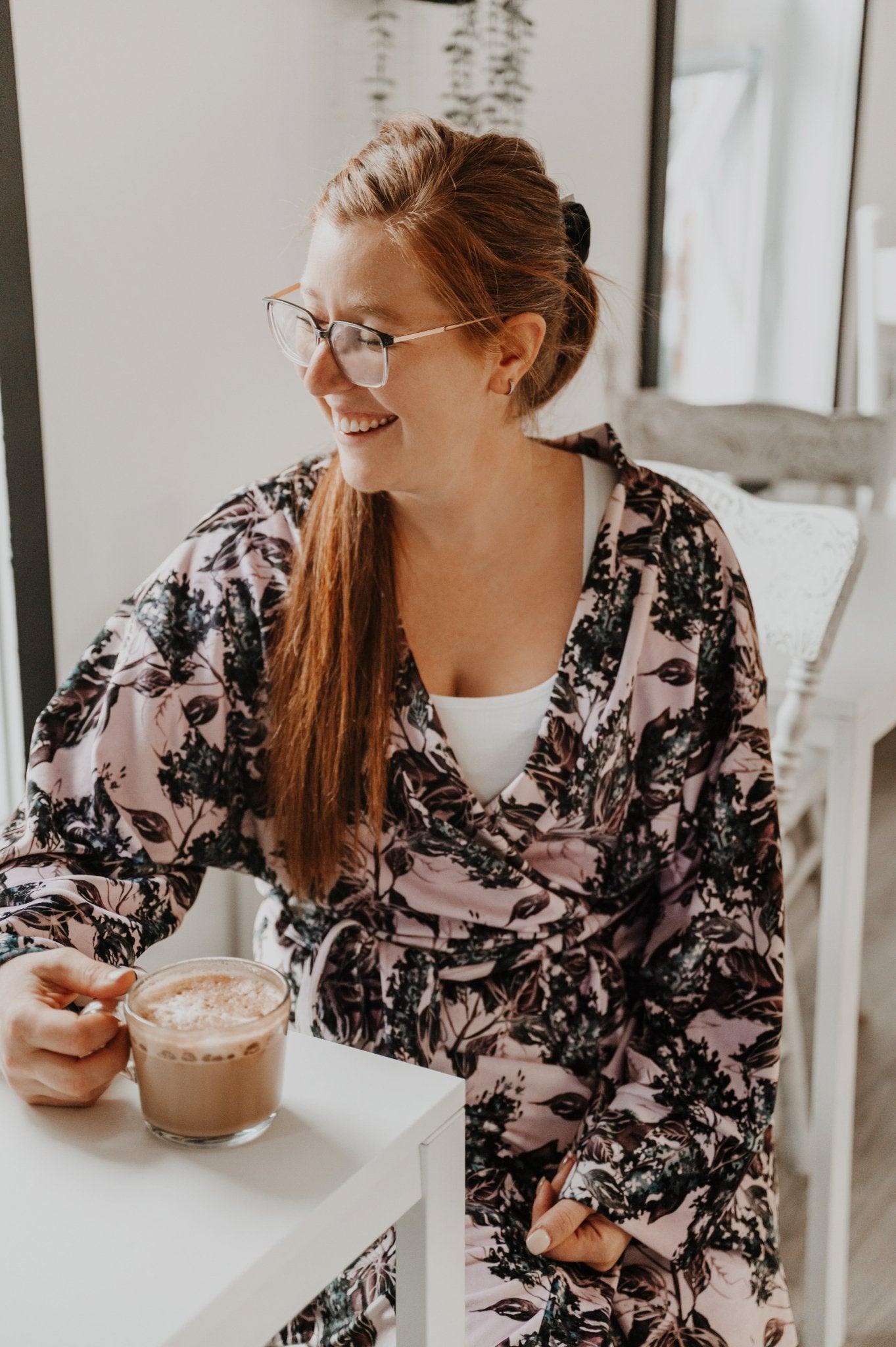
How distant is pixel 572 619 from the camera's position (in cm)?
115

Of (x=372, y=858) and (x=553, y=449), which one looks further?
(x=553, y=449)

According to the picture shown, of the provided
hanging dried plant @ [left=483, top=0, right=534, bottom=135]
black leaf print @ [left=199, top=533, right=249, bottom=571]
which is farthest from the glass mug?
hanging dried plant @ [left=483, top=0, right=534, bottom=135]

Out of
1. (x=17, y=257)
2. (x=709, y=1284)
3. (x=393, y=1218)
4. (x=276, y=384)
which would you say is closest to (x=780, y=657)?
(x=276, y=384)

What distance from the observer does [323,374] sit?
100 cm

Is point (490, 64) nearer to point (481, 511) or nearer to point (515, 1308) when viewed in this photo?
point (481, 511)

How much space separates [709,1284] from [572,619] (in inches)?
22.0

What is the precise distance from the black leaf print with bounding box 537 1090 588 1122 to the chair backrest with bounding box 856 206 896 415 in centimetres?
250

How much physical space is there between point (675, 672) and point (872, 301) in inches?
→ 92.8

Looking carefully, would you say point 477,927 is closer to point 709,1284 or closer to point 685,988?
point 685,988

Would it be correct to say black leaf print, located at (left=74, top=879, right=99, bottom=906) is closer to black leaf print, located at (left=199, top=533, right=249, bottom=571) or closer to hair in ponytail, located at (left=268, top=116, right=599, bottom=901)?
hair in ponytail, located at (left=268, top=116, right=599, bottom=901)

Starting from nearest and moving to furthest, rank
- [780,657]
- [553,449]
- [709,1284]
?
[709,1284] < [553,449] < [780,657]

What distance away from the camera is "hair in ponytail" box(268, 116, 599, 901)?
101 cm

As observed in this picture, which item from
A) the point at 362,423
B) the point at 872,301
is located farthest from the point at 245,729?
the point at 872,301

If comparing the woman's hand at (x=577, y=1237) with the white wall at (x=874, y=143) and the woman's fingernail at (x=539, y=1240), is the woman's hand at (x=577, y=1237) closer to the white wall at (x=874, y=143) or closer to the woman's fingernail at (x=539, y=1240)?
the woman's fingernail at (x=539, y=1240)
